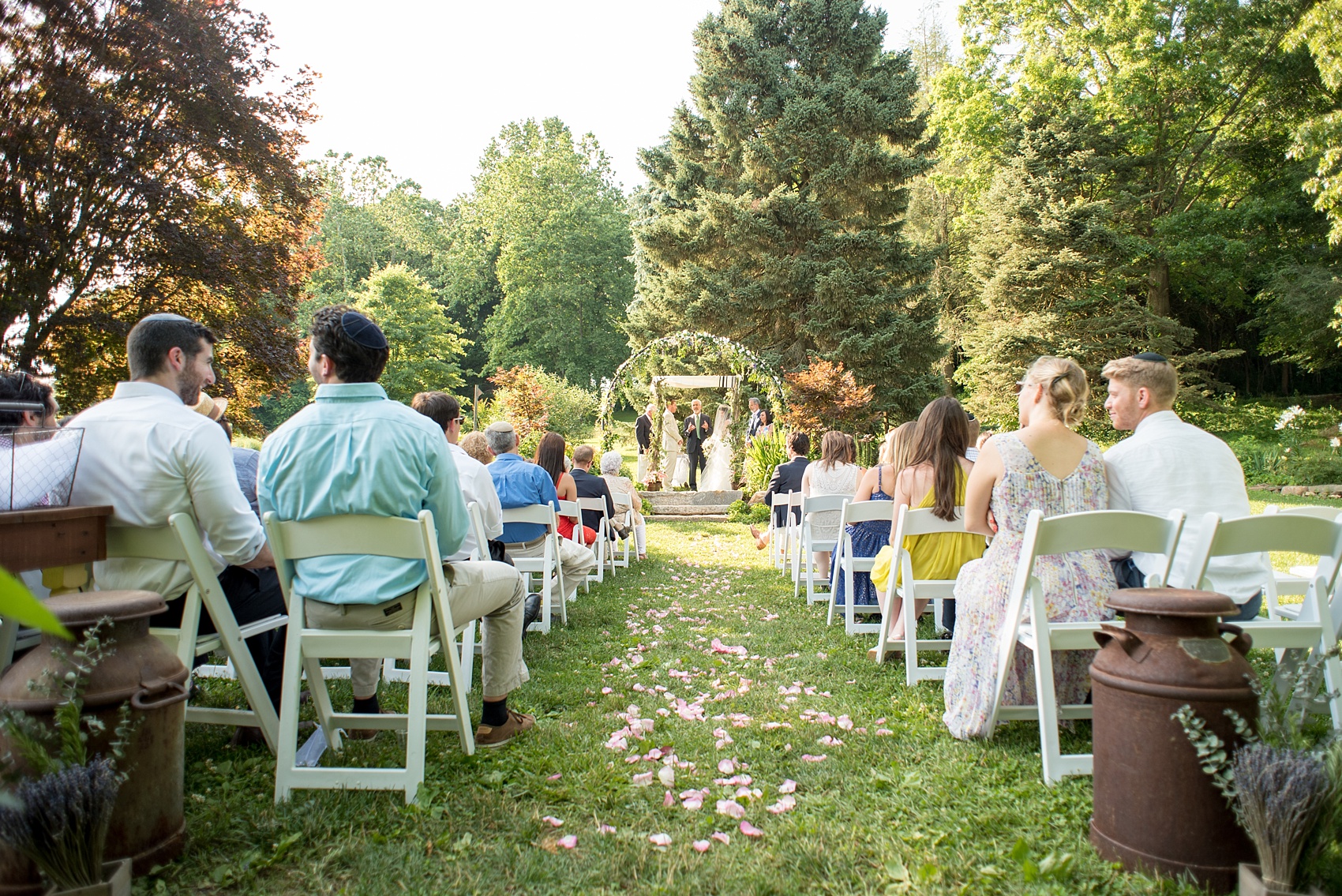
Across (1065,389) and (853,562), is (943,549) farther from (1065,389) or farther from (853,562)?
(1065,389)

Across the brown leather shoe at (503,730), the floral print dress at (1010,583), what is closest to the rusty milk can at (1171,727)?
the floral print dress at (1010,583)

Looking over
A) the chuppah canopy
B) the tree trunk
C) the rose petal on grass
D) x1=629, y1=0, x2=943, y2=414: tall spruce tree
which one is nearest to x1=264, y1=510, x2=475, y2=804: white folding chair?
the rose petal on grass

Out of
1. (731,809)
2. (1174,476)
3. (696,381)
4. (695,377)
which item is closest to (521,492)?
(731,809)

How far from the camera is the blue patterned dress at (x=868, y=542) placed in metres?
6.06

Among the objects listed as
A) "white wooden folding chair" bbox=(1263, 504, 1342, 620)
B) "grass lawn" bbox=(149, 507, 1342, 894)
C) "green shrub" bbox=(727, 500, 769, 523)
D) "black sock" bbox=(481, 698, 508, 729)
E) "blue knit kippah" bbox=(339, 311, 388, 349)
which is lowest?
"grass lawn" bbox=(149, 507, 1342, 894)

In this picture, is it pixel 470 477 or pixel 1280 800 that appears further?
pixel 470 477

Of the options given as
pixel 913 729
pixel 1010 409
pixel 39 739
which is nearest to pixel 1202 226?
pixel 1010 409

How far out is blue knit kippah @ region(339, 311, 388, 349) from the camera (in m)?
3.27

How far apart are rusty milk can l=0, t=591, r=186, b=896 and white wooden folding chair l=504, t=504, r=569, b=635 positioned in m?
3.36

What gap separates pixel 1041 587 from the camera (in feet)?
10.4

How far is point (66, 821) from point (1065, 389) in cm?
377

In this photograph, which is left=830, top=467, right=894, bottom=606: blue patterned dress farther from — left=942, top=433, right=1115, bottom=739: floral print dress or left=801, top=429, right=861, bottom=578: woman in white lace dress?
left=942, top=433, right=1115, bottom=739: floral print dress

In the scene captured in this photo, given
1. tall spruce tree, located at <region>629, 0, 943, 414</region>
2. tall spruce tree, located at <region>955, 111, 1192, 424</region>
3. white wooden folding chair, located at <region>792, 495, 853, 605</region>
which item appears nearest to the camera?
white wooden folding chair, located at <region>792, 495, 853, 605</region>

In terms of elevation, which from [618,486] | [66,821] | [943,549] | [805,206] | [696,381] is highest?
[805,206]
